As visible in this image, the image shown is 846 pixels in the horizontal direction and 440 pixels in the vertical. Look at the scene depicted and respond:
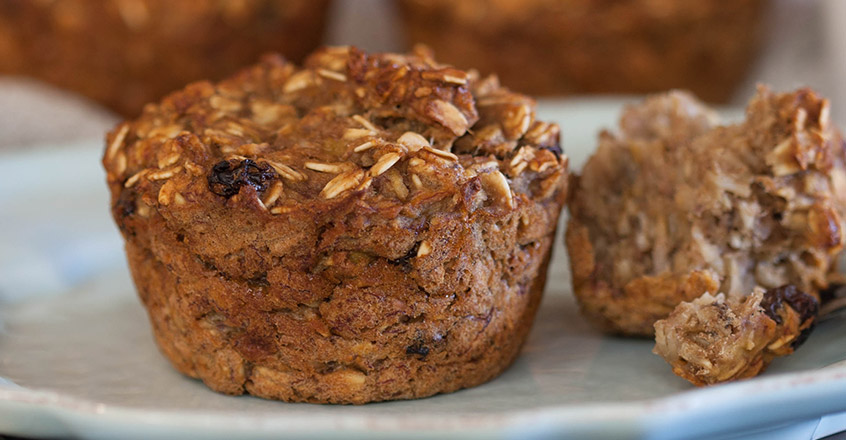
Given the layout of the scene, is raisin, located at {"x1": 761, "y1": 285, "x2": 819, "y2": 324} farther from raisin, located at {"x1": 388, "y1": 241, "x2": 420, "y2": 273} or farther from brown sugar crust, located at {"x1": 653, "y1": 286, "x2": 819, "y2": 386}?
raisin, located at {"x1": 388, "y1": 241, "x2": 420, "y2": 273}

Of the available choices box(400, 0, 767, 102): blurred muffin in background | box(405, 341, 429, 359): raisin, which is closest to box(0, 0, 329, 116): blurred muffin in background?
box(400, 0, 767, 102): blurred muffin in background

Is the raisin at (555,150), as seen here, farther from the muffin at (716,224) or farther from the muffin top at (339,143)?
the muffin at (716,224)

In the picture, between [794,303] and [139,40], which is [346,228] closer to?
[794,303]

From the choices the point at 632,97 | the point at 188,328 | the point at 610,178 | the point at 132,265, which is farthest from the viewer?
the point at 632,97

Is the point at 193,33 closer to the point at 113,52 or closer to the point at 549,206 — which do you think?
the point at 113,52

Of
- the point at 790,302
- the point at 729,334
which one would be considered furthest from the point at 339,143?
the point at 790,302

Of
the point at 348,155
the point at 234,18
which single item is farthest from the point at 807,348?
the point at 234,18

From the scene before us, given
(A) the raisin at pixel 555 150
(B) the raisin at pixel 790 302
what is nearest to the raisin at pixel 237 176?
(A) the raisin at pixel 555 150
